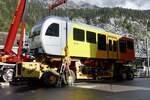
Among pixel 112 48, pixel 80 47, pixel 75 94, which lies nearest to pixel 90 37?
pixel 80 47

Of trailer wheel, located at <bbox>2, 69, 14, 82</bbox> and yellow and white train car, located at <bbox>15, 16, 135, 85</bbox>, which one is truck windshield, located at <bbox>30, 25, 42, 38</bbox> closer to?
yellow and white train car, located at <bbox>15, 16, 135, 85</bbox>

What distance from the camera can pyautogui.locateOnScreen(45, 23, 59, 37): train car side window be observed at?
1908 centimetres

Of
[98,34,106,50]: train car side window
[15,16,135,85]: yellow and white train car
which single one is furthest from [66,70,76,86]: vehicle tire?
[98,34,106,50]: train car side window

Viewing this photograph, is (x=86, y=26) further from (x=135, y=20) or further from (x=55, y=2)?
(x=135, y=20)

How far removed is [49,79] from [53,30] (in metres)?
Result: 2.94

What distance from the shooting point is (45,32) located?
62.2 ft

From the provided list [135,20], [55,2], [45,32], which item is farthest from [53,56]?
[135,20]

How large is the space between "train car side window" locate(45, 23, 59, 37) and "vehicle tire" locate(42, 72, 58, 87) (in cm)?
238

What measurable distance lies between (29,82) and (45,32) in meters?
3.34

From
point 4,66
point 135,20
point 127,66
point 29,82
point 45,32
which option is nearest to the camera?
point 45,32

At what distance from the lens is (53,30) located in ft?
63.3

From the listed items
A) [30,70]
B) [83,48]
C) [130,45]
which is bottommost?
[30,70]

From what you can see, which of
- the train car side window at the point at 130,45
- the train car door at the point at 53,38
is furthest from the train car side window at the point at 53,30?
the train car side window at the point at 130,45

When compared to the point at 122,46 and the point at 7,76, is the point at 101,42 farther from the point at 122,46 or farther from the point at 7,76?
the point at 7,76
